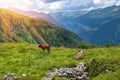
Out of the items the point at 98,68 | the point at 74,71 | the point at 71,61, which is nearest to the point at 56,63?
the point at 71,61

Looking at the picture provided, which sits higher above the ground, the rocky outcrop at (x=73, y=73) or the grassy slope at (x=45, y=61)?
the grassy slope at (x=45, y=61)

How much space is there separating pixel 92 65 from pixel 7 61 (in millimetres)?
16466

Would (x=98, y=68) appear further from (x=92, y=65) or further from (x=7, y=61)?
(x=7, y=61)

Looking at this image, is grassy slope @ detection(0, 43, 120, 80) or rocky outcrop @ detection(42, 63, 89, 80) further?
grassy slope @ detection(0, 43, 120, 80)

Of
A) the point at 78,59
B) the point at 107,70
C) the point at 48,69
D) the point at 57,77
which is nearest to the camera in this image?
the point at 107,70

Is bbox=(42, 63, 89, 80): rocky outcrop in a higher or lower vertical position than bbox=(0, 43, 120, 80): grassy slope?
lower

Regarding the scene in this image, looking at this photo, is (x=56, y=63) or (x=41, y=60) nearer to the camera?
(x=56, y=63)

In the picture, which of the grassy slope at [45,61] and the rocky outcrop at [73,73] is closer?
the rocky outcrop at [73,73]

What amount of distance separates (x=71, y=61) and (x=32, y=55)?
9.28 metres

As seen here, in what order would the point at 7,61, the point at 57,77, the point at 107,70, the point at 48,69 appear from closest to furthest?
the point at 107,70, the point at 57,77, the point at 48,69, the point at 7,61

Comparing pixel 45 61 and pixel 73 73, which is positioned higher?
pixel 45 61

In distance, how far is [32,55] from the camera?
48.3 meters

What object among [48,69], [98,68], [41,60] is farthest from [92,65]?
[41,60]

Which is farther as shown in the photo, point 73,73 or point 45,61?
point 45,61
